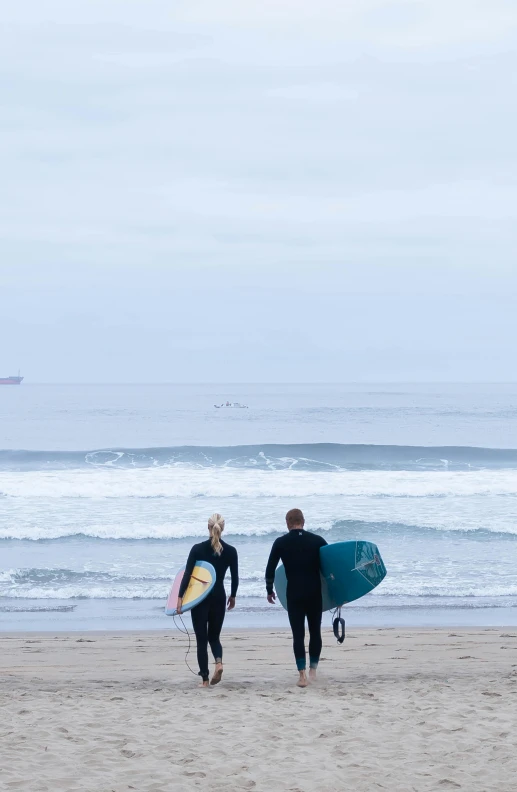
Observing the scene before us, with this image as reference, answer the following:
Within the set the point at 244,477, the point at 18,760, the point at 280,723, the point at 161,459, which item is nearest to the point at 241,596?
the point at 280,723

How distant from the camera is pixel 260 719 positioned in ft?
17.4

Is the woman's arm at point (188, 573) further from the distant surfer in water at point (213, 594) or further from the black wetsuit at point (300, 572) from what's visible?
the black wetsuit at point (300, 572)

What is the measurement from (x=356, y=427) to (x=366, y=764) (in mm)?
45732

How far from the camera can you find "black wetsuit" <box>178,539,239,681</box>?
6.46m

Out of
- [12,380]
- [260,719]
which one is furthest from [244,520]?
[12,380]

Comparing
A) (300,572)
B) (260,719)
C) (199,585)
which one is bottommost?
(260,719)

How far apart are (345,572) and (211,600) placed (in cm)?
125

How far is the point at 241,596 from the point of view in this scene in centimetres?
1093

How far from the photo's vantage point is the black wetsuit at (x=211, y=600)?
21.2 feet

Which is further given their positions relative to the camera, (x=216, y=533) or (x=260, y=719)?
(x=216, y=533)

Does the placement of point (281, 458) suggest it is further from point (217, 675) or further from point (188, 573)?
point (188, 573)

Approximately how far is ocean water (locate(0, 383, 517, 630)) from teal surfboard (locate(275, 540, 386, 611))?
2.85 meters

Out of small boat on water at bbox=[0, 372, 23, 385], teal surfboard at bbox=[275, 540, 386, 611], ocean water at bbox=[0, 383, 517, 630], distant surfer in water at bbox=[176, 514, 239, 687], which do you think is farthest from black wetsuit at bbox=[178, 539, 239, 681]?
small boat on water at bbox=[0, 372, 23, 385]

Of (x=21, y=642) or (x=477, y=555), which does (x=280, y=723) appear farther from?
(x=477, y=555)
